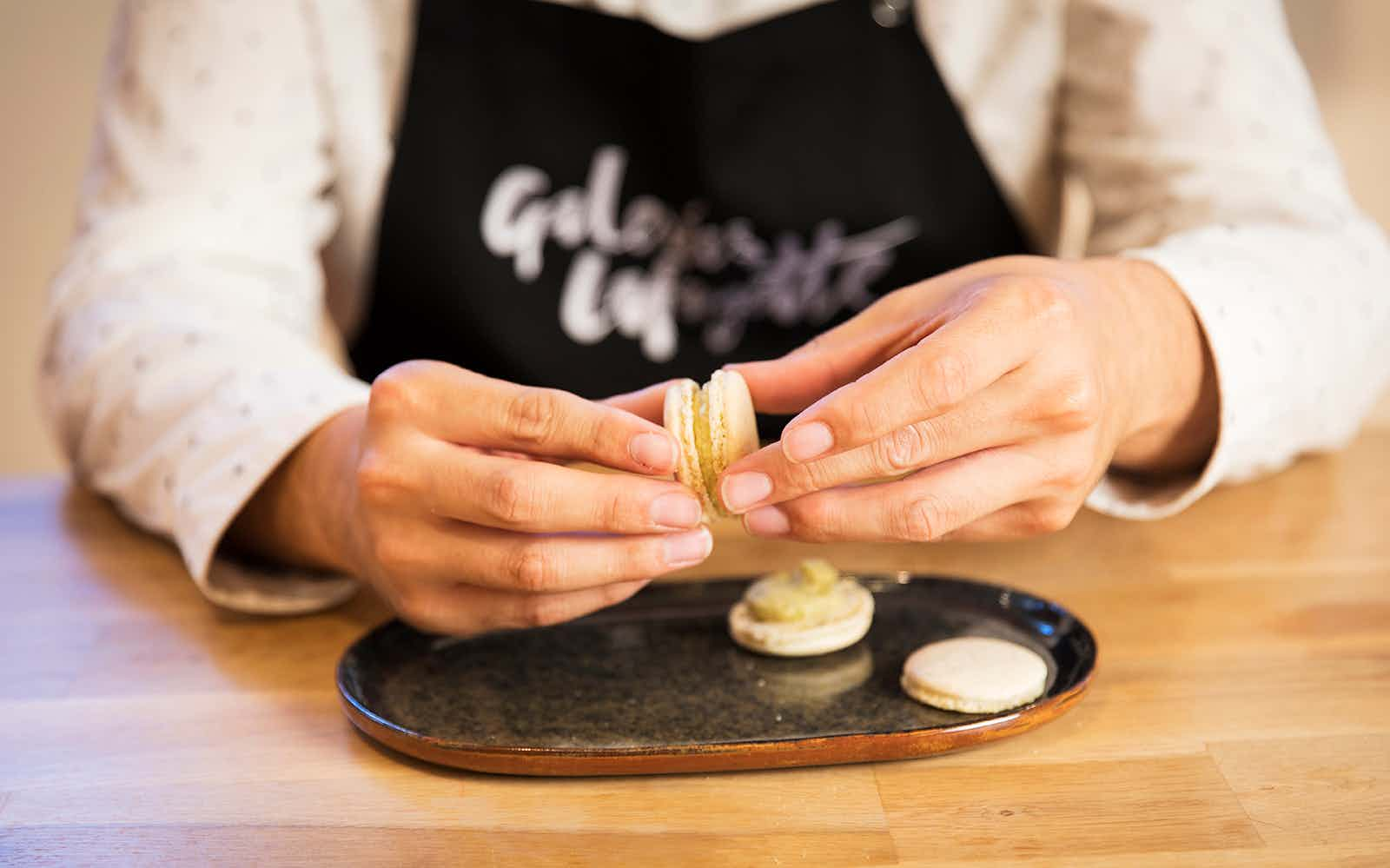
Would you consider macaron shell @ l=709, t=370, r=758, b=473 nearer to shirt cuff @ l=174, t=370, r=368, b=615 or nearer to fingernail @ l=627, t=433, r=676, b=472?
fingernail @ l=627, t=433, r=676, b=472

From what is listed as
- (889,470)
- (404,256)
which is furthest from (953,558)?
(404,256)

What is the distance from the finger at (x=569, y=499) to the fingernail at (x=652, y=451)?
19 mm

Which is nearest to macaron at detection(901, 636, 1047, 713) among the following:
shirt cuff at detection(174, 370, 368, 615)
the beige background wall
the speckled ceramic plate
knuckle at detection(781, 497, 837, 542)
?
the speckled ceramic plate

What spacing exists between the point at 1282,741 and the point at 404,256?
39.0 inches

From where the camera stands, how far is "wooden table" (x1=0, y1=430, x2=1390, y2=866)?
0.66 meters

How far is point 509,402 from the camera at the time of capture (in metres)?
0.77

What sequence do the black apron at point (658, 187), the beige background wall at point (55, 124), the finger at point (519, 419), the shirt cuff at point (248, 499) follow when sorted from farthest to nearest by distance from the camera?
1. the beige background wall at point (55, 124)
2. the black apron at point (658, 187)
3. the shirt cuff at point (248, 499)
4. the finger at point (519, 419)

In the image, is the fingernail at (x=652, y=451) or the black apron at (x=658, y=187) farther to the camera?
the black apron at (x=658, y=187)

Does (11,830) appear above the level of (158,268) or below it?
below

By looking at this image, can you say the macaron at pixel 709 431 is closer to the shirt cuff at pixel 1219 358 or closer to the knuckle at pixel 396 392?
the knuckle at pixel 396 392

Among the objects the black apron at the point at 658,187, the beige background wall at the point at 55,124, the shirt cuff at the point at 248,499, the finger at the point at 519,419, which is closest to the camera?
the finger at the point at 519,419

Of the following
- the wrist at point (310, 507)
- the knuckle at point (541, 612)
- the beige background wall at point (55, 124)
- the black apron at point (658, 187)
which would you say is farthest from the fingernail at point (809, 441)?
the beige background wall at point (55, 124)

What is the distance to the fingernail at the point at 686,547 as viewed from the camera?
2.58 feet

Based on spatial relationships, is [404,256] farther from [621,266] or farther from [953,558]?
[953,558]
